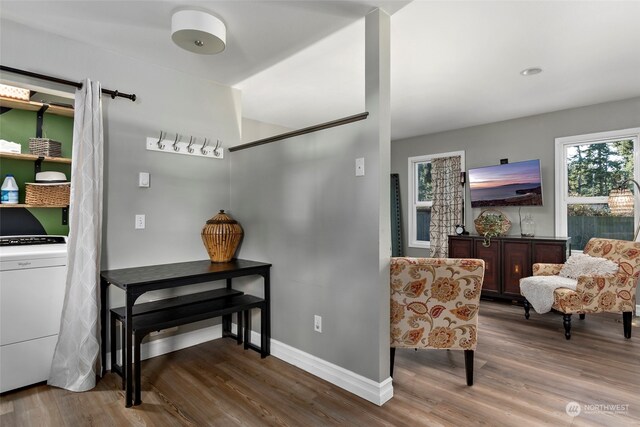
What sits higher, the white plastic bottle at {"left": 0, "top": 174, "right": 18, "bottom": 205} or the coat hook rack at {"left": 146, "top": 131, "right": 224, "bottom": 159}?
the coat hook rack at {"left": 146, "top": 131, "right": 224, "bottom": 159}

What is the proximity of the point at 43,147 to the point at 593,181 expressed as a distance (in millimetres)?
5806

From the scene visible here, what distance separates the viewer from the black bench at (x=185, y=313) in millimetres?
2173

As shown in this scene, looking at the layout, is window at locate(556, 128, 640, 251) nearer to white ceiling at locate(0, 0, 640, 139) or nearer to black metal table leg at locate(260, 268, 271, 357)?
white ceiling at locate(0, 0, 640, 139)

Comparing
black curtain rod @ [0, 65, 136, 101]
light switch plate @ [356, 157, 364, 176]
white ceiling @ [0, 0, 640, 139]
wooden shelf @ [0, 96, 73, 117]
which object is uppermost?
white ceiling @ [0, 0, 640, 139]

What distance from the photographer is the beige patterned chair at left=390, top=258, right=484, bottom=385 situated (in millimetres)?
2225

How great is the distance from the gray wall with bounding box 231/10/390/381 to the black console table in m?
0.13

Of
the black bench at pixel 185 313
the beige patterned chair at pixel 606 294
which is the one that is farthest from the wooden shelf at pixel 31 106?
the beige patterned chair at pixel 606 294

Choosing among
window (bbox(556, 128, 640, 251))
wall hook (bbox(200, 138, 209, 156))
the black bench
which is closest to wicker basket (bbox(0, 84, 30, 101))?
wall hook (bbox(200, 138, 209, 156))

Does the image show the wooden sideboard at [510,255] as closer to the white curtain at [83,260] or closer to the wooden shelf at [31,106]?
the white curtain at [83,260]

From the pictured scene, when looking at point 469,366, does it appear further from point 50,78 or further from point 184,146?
point 50,78

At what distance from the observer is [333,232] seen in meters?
2.40

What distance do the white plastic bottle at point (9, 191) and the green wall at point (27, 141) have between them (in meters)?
0.09

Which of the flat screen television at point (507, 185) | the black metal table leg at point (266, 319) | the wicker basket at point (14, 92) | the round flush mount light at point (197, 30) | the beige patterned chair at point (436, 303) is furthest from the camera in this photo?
the flat screen television at point (507, 185)

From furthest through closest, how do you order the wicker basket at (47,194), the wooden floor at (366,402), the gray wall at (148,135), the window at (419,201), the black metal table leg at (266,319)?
the window at (419,201) → the black metal table leg at (266,319) → the wicker basket at (47,194) → the gray wall at (148,135) → the wooden floor at (366,402)
